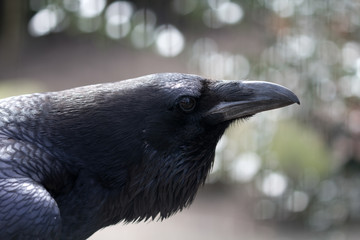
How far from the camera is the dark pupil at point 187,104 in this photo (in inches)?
97.0

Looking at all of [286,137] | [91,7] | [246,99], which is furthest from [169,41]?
[246,99]

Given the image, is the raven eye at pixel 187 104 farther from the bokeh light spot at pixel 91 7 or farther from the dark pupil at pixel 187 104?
the bokeh light spot at pixel 91 7

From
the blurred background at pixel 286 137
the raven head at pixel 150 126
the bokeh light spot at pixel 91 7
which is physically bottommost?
the blurred background at pixel 286 137

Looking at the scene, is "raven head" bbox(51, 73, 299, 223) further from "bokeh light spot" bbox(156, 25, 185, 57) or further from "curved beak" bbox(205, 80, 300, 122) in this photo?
"bokeh light spot" bbox(156, 25, 185, 57)

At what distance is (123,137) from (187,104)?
0.26 m

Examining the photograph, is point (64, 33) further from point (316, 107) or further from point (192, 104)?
point (192, 104)

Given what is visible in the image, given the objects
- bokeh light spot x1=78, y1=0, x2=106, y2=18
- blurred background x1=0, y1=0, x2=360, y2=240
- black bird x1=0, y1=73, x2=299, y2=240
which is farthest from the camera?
→ bokeh light spot x1=78, y1=0, x2=106, y2=18

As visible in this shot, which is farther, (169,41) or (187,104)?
(169,41)

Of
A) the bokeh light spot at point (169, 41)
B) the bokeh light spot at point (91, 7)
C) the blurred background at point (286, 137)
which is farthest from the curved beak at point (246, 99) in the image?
the bokeh light spot at point (91, 7)

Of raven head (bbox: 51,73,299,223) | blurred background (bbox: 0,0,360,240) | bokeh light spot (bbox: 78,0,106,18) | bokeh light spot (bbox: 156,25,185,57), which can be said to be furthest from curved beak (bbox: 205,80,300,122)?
bokeh light spot (bbox: 78,0,106,18)

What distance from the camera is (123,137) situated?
244cm

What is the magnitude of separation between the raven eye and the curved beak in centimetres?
7

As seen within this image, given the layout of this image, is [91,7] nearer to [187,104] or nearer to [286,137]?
[286,137]

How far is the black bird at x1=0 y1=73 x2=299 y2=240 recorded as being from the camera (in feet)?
7.89
